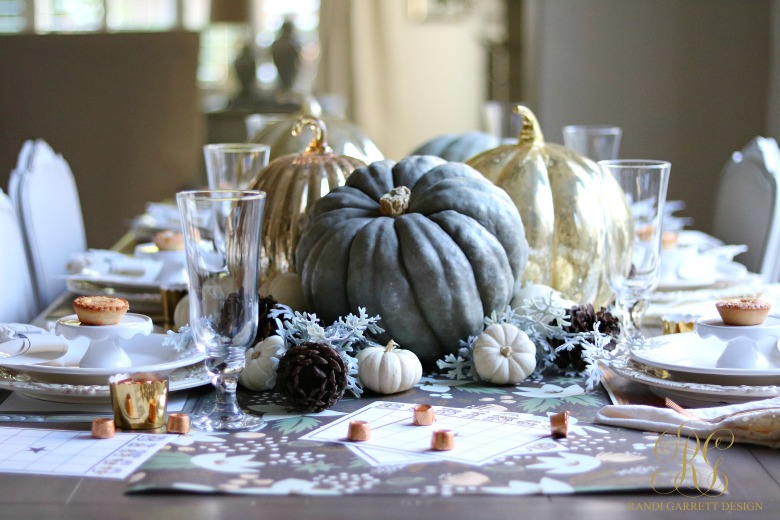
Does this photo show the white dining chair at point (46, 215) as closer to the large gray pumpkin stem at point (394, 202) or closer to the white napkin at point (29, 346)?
the white napkin at point (29, 346)

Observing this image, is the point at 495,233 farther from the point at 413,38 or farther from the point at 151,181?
the point at 413,38

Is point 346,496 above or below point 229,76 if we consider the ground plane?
below

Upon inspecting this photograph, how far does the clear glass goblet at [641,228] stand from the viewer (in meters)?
1.26

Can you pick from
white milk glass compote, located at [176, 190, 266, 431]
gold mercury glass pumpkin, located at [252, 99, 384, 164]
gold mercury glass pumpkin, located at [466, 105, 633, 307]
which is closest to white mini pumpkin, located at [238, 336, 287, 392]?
white milk glass compote, located at [176, 190, 266, 431]

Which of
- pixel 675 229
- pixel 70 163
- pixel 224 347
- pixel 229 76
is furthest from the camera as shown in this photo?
pixel 229 76

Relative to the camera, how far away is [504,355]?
1.15 meters

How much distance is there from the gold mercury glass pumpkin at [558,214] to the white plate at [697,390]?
0.34 m

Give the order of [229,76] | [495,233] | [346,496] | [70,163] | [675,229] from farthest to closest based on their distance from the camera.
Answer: [229,76] < [70,163] < [675,229] < [495,233] < [346,496]

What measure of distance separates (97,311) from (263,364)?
0.64 ft

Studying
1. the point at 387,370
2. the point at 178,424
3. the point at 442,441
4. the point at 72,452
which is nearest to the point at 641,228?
the point at 387,370

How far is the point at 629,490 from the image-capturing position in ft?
2.65

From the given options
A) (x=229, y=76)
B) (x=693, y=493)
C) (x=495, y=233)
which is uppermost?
(x=229, y=76)

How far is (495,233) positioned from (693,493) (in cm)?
53

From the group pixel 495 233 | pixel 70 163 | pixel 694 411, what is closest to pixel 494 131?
pixel 70 163
